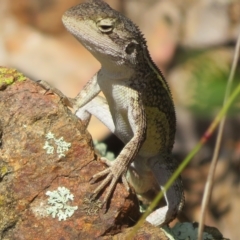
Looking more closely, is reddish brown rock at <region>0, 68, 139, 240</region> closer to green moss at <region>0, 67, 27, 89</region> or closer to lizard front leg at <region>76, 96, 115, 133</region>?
green moss at <region>0, 67, 27, 89</region>

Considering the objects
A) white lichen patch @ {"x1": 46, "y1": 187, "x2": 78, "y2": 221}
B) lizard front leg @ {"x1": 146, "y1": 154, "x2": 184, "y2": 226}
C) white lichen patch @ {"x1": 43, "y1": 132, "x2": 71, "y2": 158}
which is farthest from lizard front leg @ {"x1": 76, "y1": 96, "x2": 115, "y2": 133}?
white lichen patch @ {"x1": 46, "y1": 187, "x2": 78, "y2": 221}

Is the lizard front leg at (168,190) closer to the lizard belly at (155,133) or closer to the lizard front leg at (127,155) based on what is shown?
the lizard belly at (155,133)

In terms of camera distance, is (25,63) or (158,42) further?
(158,42)

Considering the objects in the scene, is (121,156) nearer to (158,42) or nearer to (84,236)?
(84,236)

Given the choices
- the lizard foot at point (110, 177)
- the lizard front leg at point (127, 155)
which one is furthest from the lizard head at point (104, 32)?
the lizard foot at point (110, 177)

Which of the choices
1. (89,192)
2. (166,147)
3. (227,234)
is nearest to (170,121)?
(166,147)

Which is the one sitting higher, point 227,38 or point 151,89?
point 151,89
